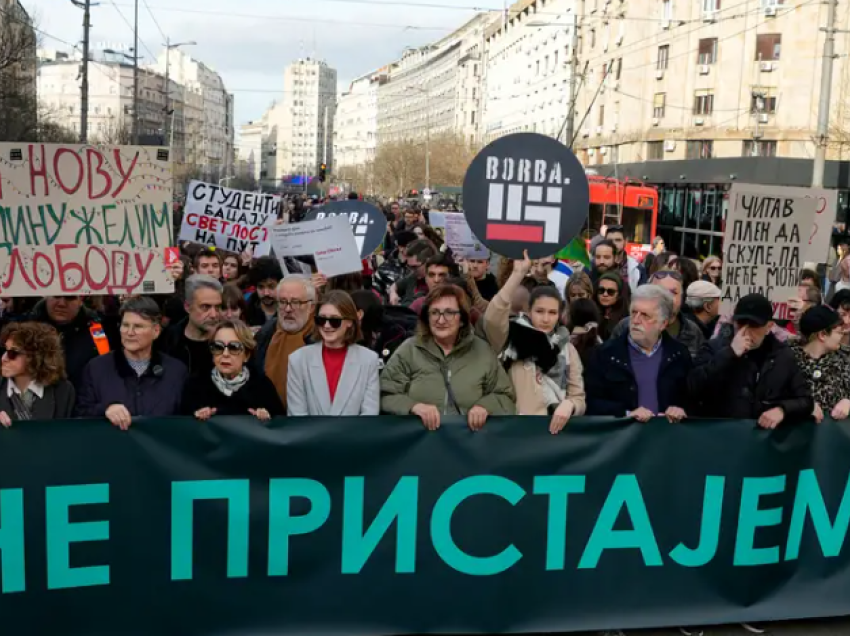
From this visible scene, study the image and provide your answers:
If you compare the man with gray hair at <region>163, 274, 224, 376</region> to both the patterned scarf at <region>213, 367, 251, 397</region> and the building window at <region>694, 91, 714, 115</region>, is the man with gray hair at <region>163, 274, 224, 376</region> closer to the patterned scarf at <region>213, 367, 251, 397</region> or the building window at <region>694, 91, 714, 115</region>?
the patterned scarf at <region>213, 367, 251, 397</region>

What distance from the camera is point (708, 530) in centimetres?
493

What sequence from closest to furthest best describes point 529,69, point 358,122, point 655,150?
point 655,150
point 529,69
point 358,122

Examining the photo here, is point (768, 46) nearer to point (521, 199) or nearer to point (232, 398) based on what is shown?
point (521, 199)

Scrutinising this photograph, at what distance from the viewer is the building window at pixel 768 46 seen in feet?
138

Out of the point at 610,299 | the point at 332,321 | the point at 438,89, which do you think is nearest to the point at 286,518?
the point at 332,321

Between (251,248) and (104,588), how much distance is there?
20.4ft

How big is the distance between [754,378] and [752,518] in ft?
2.27

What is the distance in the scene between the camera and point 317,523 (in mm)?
4617

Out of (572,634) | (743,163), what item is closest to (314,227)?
(572,634)

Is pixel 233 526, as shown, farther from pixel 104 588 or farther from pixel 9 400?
pixel 9 400

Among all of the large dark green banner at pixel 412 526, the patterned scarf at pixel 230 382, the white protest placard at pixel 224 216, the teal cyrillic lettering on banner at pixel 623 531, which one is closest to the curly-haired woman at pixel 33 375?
the large dark green banner at pixel 412 526

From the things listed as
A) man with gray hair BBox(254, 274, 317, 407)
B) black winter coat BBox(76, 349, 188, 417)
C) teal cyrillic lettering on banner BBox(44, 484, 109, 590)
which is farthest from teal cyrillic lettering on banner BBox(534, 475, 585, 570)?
teal cyrillic lettering on banner BBox(44, 484, 109, 590)

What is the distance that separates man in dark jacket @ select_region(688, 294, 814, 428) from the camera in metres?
4.95

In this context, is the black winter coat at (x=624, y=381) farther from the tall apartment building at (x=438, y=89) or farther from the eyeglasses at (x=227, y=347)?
the tall apartment building at (x=438, y=89)
